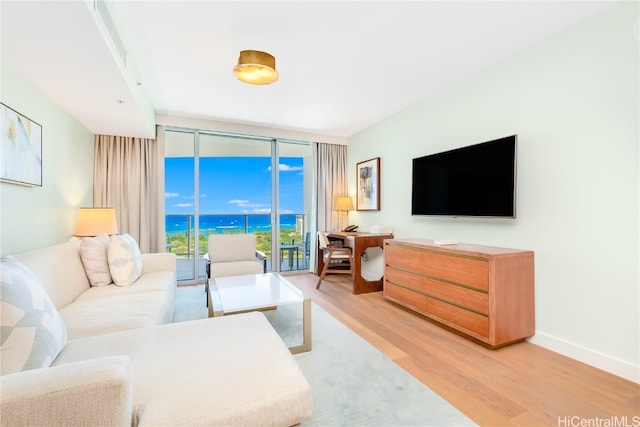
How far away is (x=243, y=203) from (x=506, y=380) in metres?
4.70

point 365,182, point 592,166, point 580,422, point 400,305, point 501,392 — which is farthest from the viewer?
point 365,182

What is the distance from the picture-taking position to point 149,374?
1145 millimetres

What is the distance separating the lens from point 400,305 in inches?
128

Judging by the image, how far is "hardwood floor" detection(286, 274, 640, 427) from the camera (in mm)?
1547

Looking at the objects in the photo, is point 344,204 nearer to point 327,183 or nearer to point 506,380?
point 327,183

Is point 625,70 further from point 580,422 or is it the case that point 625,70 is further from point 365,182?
point 365,182

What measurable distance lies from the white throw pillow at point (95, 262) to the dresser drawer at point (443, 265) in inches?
112

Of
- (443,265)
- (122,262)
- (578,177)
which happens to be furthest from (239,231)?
(578,177)

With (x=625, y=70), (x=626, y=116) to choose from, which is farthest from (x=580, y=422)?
(x=625, y=70)

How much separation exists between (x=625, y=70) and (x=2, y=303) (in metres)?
3.53

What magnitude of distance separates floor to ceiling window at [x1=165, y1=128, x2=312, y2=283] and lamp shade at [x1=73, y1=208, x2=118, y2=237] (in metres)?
1.05

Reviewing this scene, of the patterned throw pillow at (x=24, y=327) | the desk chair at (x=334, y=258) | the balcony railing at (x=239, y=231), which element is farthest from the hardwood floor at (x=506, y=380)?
the balcony railing at (x=239, y=231)

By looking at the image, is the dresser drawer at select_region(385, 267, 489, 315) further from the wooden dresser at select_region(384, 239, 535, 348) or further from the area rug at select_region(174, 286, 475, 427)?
the area rug at select_region(174, 286, 475, 427)

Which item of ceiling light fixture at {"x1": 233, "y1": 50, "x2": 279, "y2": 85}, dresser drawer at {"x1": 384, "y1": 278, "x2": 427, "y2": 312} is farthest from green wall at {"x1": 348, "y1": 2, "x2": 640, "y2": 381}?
ceiling light fixture at {"x1": 233, "y1": 50, "x2": 279, "y2": 85}
